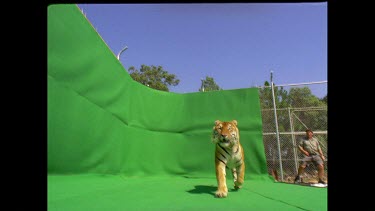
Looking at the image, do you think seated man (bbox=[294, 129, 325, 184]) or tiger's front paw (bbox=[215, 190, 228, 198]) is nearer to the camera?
tiger's front paw (bbox=[215, 190, 228, 198])

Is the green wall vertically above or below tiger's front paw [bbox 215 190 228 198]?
above

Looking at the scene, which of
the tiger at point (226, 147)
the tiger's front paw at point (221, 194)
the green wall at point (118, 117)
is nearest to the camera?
the tiger's front paw at point (221, 194)

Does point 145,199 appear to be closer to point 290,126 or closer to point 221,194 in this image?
point 221,194

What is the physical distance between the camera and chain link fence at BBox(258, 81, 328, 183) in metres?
5.97

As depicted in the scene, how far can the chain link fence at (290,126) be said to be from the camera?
597 centimetres

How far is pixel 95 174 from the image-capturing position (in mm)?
4488

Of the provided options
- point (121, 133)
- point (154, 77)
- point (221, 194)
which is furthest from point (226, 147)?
point (154, 77)

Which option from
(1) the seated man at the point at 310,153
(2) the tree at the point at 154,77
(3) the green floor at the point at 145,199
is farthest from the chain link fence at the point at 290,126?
(2) the tree at the point at 154,77

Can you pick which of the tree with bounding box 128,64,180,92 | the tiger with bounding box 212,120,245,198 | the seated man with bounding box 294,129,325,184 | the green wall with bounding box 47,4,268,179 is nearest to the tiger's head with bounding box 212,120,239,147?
the tiger with bounding box 212,120,245,198

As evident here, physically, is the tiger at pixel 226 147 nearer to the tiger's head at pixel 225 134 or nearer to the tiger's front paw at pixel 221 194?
the tiger's head at pixel 225 134

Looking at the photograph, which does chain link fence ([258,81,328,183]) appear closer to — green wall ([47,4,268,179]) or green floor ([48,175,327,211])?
green wall ([47,4,268,179])

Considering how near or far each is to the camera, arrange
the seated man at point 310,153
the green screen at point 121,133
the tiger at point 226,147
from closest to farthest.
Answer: the green screen at point 121,133, the tiger at point 226,147, the seated man at point 310,153

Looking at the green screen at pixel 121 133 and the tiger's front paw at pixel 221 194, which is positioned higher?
the green screen at pixel 121 133
